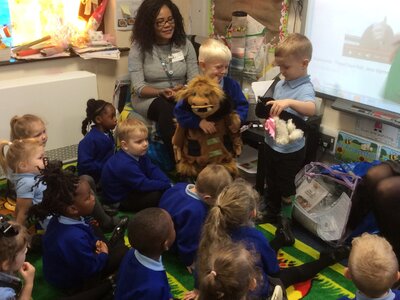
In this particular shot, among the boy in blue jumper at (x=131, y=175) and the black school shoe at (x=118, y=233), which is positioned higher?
the boy in blue jumper at (x=131, y=175)

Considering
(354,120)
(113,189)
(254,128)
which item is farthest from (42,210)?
(354,120)

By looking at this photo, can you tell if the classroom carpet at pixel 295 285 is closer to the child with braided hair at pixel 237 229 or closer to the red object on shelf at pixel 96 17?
the child with braided hair at pixel 237 229

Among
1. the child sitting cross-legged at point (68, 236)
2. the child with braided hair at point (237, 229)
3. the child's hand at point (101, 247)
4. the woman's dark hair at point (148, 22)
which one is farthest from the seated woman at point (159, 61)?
the child with braided hair at point (237, 229)

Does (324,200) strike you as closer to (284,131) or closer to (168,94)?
(284,131)

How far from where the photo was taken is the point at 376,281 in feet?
4.31

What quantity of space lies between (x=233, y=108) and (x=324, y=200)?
667mm

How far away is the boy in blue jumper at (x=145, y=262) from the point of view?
1.46 m

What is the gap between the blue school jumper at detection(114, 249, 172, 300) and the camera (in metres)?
1.46

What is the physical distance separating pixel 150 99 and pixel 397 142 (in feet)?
5.01

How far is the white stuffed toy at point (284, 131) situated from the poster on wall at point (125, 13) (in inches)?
67.2

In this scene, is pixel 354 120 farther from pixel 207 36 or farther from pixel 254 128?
pixel 207 36

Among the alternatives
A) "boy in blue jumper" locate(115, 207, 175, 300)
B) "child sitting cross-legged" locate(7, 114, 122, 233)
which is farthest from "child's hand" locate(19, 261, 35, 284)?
"child sitting cross-legged" locate(7, 114, 122, 233)

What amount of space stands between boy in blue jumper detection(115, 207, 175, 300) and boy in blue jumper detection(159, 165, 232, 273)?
35 centimetres

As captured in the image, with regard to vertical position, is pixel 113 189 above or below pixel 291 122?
below
